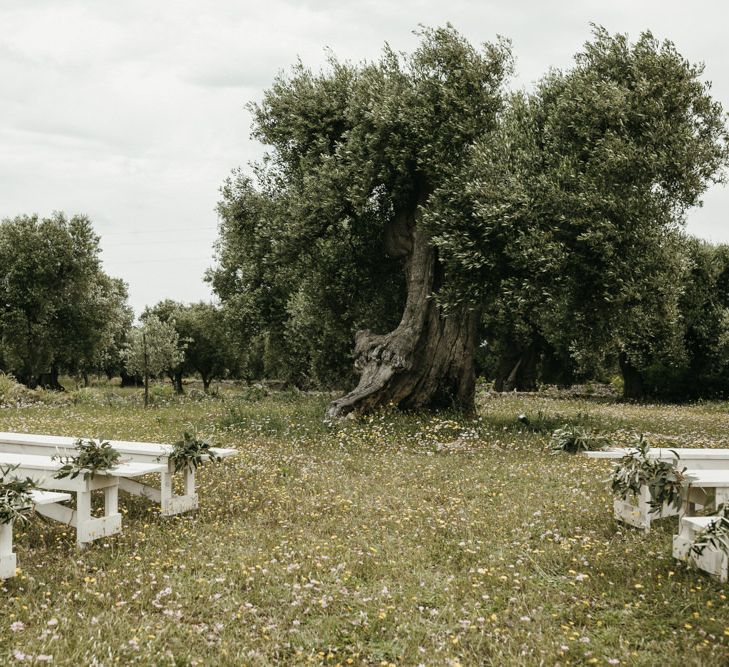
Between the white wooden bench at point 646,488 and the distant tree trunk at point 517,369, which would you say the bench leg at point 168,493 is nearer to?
the white wooden bench at point 646,488

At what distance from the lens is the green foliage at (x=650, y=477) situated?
795 cm

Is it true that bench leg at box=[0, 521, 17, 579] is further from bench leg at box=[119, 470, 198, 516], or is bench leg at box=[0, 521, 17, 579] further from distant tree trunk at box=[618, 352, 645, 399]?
distant tree trunk at box=[618, 352, 645, 399]

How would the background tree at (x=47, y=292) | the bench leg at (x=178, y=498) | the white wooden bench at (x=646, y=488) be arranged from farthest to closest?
the background tree at (x=47, y=292) < the bench leg at (x=178, y=498) < the white wooden bench at (x=646, y=488)

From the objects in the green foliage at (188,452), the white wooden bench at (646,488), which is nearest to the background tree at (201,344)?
the green foliage at (188,452)

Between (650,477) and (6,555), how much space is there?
24.3 ft

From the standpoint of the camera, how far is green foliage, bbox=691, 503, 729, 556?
21.9 feet

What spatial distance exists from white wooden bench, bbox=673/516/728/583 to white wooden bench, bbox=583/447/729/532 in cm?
99

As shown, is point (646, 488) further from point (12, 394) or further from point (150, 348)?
point (150, 348)

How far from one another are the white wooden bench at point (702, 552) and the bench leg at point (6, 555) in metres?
7.06

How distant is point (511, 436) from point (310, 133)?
1150 centimetres

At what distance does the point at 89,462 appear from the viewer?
334 inches

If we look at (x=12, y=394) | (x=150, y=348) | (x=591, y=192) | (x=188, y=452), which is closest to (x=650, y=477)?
(x=188, y=452)

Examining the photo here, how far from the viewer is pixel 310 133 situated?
21672mm

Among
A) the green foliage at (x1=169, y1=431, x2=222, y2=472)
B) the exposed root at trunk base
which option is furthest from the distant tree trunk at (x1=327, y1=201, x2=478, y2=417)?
the green foliage at (x1=169, y1=431, x2=222, y2=472)
